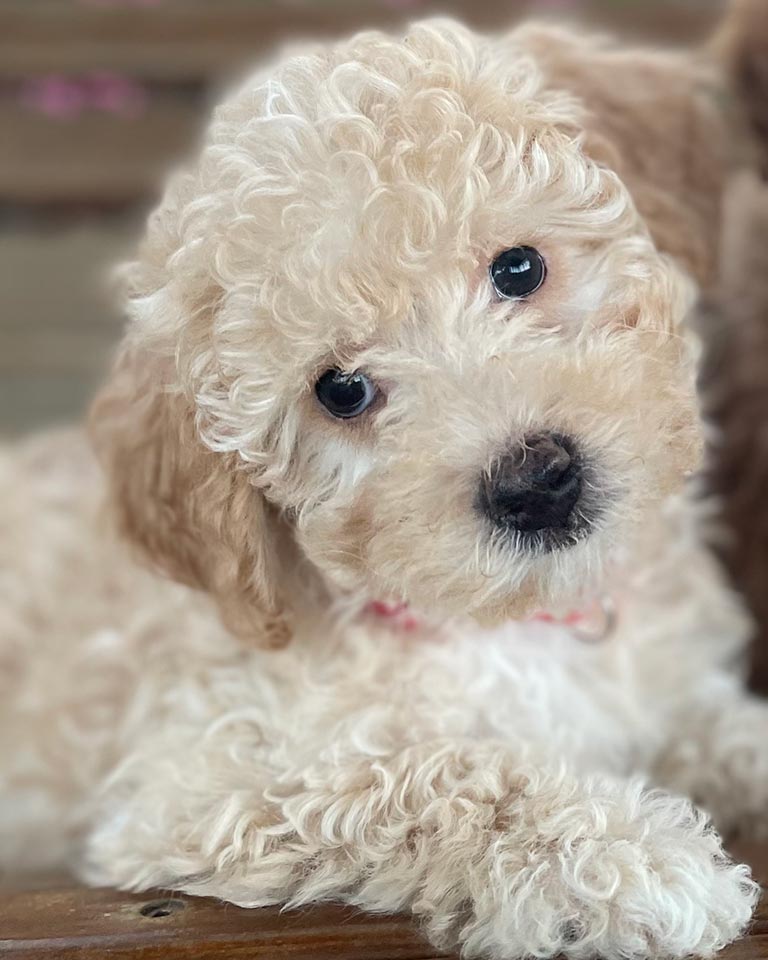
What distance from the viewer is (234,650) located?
6.85ft

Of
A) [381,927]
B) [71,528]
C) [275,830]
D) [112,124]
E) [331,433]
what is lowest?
[381,927]

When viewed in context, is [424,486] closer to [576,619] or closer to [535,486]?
[535,486]

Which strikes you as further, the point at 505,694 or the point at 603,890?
the point at 505,694

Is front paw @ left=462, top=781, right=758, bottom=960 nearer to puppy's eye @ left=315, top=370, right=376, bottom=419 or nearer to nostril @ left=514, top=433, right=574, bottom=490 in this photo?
nostril @ left=514, top=433, right=574, bottom=490

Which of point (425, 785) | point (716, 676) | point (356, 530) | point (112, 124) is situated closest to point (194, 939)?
point (425, 785)

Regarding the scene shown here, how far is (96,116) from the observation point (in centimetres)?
392

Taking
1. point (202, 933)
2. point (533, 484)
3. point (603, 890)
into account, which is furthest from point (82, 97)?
point (603, 890)

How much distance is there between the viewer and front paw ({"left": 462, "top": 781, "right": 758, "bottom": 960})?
4.90 feet

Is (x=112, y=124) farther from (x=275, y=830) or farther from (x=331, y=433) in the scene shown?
(x=275, y=830)

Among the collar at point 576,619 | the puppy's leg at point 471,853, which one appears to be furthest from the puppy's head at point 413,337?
the puppy's leg at point 471,853

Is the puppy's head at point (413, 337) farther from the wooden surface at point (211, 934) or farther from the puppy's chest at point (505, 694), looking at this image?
the wooden surface at point (211, 934)

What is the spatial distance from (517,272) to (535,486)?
350 millimetres

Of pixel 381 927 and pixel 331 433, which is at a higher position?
pixel 331 433

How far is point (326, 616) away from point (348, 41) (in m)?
0.91
